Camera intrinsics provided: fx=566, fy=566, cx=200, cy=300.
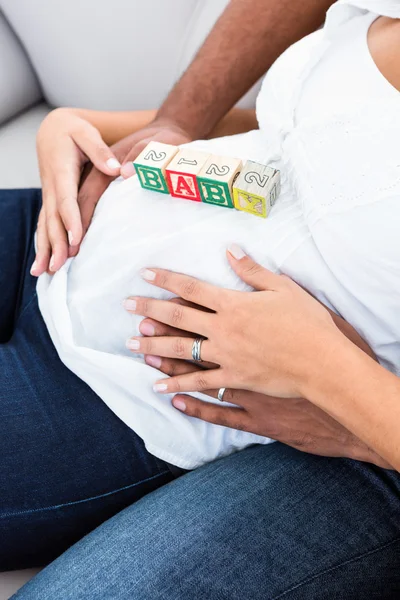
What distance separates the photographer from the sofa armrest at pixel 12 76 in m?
1.33

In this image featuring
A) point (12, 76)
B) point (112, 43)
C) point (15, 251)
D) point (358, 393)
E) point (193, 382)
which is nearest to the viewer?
point (358, 393)

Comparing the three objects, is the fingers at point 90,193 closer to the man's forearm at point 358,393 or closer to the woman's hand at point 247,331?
the woman's hand at point 247,331

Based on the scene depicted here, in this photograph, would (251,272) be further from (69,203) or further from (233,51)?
(233,51)

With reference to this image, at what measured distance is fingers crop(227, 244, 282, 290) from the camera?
0.70m

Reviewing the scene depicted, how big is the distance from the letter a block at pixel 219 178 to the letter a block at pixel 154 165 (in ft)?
0.19

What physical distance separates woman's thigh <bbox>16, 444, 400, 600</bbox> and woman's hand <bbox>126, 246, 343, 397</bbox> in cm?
14

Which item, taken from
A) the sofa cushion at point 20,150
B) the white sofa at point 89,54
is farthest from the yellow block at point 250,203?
the sofa cushion at point 20,150

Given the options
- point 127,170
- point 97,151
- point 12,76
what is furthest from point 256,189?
point 12,76

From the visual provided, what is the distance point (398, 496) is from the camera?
0.76m

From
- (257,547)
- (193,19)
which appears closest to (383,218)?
(257,547)

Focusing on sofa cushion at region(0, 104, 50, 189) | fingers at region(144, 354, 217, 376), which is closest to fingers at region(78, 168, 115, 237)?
fingers at region(144, 354, 217, 376)

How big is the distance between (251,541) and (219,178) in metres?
0.45

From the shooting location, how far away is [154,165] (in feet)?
2.41

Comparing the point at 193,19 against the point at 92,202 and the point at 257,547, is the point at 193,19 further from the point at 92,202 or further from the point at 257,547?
the point at 257,547
